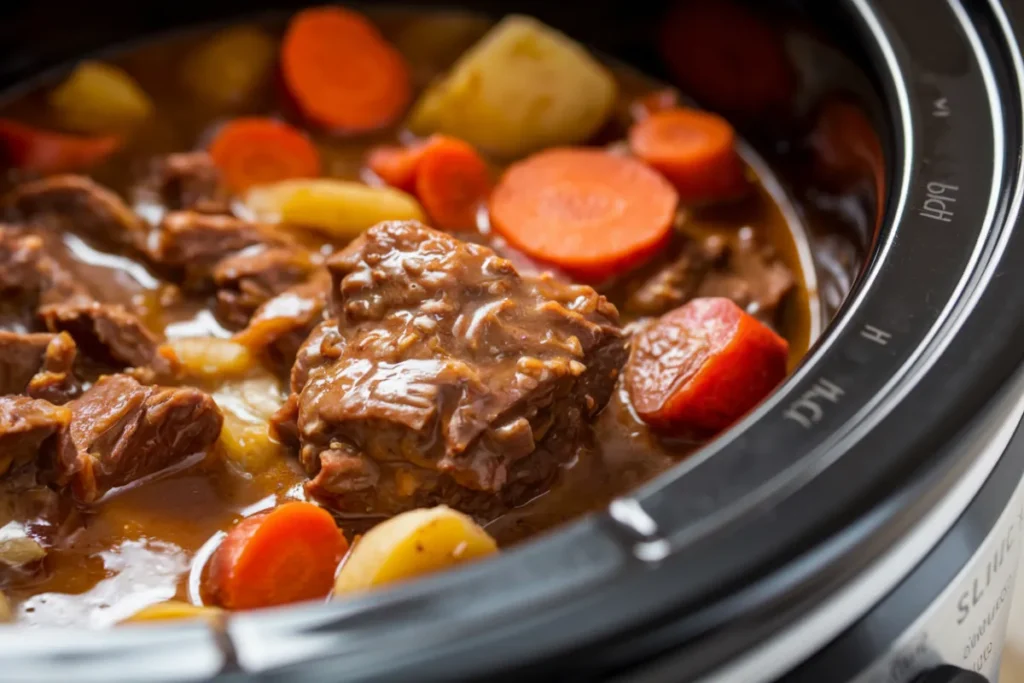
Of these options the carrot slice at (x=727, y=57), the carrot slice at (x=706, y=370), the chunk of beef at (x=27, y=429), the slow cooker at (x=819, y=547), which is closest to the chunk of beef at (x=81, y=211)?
the chunk of beef at (x=27, y=429)

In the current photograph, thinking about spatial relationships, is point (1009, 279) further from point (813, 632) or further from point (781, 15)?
point (781, 15)

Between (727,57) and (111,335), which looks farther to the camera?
(727,57)

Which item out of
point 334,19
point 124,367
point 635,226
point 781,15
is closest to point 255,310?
point 124,367

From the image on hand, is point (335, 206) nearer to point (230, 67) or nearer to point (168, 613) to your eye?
point (230, 67)

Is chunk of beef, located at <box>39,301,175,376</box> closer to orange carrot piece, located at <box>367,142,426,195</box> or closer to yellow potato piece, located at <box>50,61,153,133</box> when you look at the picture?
orange carrot piece, located at <box>367,142,426,195</box>

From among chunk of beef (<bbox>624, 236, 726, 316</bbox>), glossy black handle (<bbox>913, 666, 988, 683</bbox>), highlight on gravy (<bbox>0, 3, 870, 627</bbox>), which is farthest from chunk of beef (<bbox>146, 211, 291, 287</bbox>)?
glossy black handle (<bbox>913, 666, 988, 683</bbox>)

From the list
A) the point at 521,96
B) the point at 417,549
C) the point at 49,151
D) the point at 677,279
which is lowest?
the point at 49,151

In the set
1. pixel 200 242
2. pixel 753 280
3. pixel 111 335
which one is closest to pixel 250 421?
pixel 111 335
